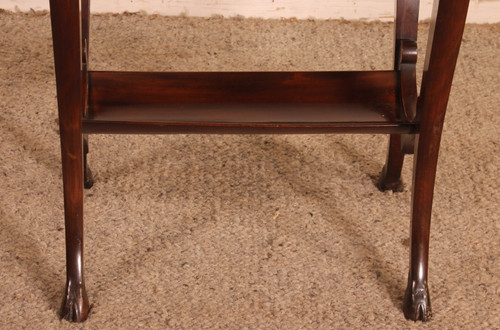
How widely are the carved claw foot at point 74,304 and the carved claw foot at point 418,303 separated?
55 centimetres

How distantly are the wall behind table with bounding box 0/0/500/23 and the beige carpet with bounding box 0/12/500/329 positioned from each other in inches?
14.6

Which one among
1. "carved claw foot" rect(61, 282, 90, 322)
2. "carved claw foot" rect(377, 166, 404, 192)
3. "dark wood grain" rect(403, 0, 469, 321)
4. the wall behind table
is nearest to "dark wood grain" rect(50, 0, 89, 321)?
"carved claw foot" rect(61, 282, 90, 322)

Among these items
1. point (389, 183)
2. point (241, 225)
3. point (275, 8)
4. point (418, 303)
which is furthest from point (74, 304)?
point (275, 8)

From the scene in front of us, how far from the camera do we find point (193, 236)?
5.03 feet

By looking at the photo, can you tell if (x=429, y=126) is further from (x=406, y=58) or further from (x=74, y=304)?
(x=74, y=304)

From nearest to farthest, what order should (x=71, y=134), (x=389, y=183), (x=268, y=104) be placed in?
(x=71, y=134), (x=268, y=104), (x=389, y=183)

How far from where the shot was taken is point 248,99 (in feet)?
4.68

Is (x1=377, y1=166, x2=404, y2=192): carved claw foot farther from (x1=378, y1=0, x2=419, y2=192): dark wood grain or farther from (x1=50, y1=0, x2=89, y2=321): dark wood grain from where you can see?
(x1=50, y1=0, x2=89, y2=321): dark wood grain

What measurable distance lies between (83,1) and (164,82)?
0.30m

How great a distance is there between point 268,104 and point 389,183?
397 mm

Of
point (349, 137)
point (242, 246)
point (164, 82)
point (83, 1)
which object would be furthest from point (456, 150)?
point (83, 1)

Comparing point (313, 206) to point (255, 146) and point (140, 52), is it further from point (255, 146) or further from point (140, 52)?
point (140, 52)

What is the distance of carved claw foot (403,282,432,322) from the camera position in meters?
1.33

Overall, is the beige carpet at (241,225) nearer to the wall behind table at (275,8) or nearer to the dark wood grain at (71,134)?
the dark wood grain at (71,134)
